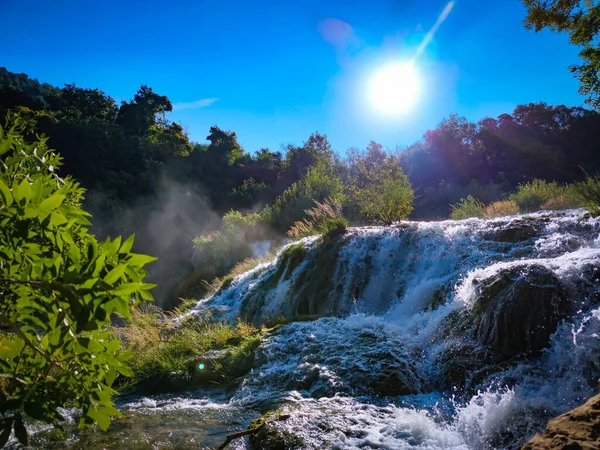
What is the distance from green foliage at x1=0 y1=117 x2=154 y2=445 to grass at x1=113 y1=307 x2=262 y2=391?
16.1 ft

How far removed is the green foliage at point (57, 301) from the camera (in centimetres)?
114

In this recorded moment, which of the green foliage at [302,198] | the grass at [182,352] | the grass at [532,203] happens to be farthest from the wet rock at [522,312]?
the green foliage at [302,198]

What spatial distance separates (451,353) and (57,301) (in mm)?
4857

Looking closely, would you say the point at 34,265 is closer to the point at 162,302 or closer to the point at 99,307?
the point at 99,307

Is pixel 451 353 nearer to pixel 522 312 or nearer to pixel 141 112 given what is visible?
pixel 522 312

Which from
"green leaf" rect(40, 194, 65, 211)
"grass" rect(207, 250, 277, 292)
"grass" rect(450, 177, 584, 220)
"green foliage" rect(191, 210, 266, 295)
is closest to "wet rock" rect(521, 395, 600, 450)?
"green leaf" rect(40, 194, 65, 211)

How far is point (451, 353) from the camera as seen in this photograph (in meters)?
5.05

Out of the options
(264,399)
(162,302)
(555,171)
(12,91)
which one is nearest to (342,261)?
(264,399)

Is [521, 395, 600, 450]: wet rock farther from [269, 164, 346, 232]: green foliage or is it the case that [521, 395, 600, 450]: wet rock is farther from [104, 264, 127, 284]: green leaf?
[269, 164, 346, 232]: green foliage

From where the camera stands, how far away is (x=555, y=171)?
24.7m

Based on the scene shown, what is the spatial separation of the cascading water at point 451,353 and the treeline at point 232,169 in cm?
1016

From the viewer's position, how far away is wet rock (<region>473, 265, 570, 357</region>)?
4500 millimetres

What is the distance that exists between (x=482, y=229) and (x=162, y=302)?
1716cm

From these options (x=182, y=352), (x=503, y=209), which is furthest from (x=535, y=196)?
(x=182, y=352)
